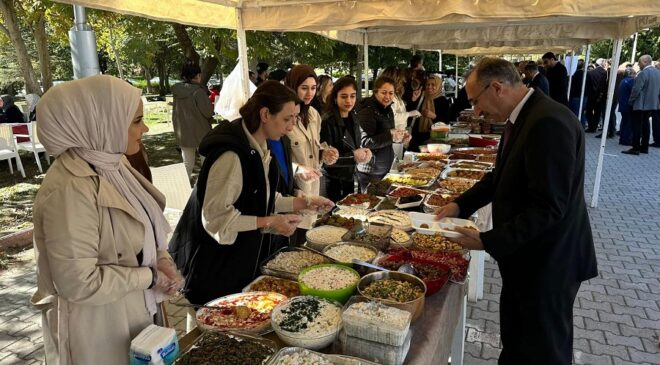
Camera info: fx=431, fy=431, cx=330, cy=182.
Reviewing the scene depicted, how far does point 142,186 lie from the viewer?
5.29 feet

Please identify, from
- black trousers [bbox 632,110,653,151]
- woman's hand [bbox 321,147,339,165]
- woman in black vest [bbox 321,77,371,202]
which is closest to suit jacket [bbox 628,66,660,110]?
black trousers [bbox 632,110,653,151]

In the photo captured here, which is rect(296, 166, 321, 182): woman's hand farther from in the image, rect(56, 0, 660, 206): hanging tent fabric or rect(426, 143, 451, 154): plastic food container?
rect(426, 143, 451, 154): plastic food container

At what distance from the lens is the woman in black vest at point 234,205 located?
195cm

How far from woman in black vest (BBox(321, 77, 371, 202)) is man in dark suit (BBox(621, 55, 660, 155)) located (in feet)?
25.2

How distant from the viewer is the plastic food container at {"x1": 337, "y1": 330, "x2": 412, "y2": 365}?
1.37 metres

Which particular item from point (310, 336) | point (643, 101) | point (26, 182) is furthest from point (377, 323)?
point (643, 101)

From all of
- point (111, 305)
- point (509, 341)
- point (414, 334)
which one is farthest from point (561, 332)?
point (111, 305)

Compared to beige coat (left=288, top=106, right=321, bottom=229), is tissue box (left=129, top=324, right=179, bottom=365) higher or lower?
lower

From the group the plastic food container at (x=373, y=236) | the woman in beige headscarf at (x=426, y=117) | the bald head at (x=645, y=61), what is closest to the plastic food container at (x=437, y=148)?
the woman in beige headscarf at (x=426, y=117)

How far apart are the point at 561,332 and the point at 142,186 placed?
1.88 meters

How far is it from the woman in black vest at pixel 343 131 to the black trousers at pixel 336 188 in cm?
1

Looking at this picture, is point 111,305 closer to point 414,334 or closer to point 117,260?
point 117,260

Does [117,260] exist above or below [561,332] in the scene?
above

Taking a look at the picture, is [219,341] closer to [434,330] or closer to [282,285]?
[282,285]
